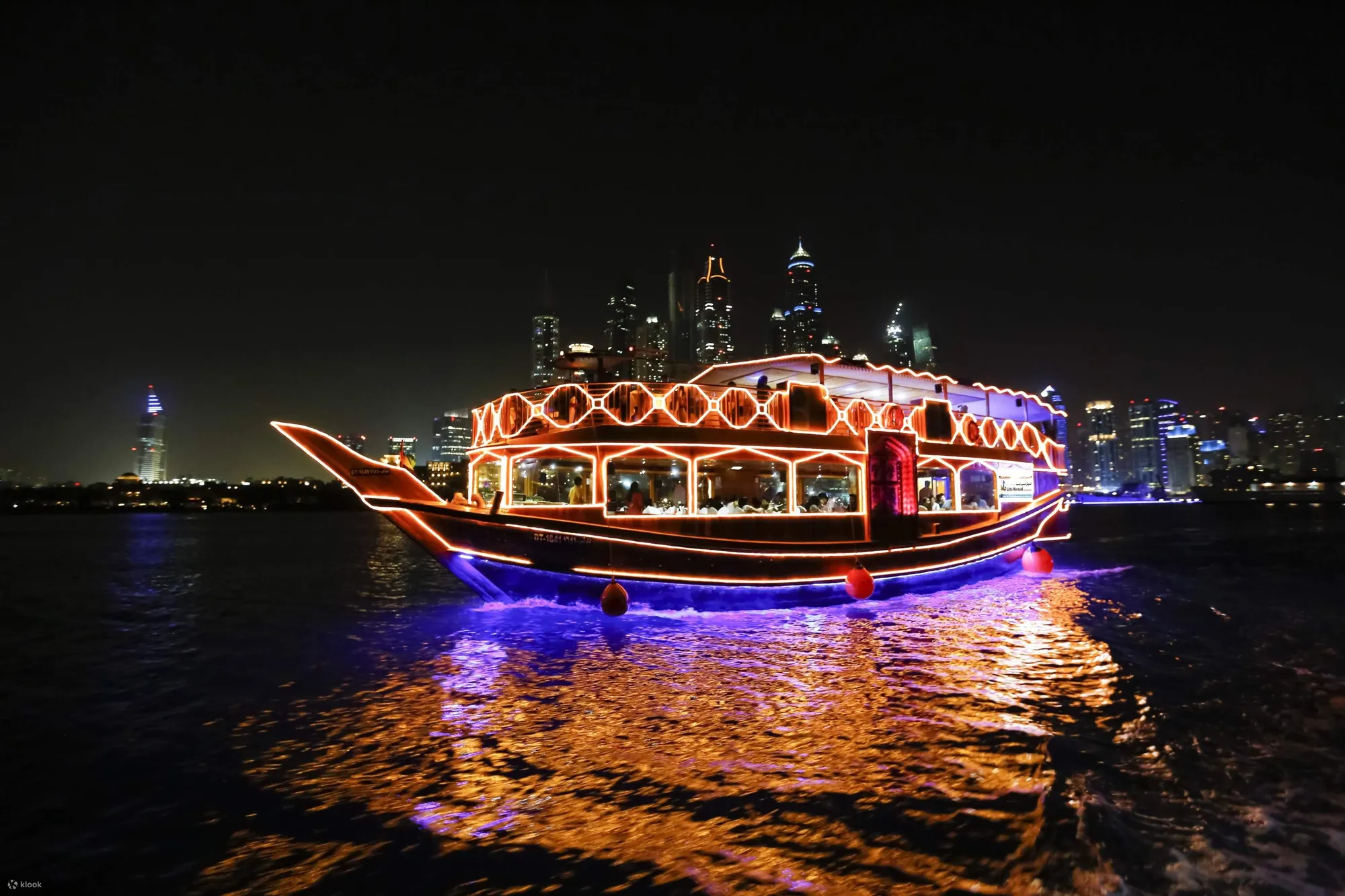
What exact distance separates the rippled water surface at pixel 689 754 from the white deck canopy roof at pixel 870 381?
5.43 meters

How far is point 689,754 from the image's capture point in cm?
678

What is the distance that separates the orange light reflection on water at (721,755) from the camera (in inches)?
195

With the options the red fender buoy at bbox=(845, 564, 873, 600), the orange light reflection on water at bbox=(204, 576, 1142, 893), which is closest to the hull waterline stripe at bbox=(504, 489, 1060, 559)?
the red fender buoy at bbox=(845, 564, 873, 600)

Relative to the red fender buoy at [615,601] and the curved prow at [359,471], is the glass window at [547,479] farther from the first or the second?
the red fender buoy at [615,601]

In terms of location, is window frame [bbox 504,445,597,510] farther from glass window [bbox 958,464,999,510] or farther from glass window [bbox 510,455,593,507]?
glass window [bbox 958,464,999,510]

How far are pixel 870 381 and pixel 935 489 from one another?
6.05 meters

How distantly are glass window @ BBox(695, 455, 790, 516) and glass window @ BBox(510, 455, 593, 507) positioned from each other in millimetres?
2662

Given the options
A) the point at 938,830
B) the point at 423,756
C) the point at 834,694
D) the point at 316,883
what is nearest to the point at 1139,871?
the point at 938,830

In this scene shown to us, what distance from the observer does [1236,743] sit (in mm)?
7074

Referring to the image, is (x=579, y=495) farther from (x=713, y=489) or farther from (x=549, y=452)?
(x=713, y=489)

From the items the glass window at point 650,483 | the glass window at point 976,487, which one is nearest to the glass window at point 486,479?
the glass window at point 650,483

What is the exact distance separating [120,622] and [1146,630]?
22.1 metres

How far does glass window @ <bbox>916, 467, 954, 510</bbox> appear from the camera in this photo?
19.1m

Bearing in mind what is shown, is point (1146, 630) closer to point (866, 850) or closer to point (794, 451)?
point (794, 451)
